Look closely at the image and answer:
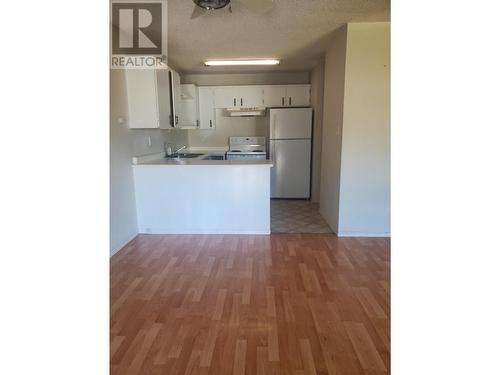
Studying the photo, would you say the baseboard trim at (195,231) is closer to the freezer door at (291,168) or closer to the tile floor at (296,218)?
the tile floor at (296,218)

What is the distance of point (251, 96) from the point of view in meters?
5.63

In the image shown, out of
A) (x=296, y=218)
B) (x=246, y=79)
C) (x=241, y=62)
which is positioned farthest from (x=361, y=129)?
(x=246, y=79)

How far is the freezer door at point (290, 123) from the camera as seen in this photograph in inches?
208

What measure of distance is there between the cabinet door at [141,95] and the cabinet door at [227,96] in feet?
7.28

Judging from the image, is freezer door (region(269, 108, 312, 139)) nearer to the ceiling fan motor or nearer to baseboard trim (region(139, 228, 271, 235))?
baseboard trim (region(139, 228, 271, 235))

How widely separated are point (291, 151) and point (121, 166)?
119 inches

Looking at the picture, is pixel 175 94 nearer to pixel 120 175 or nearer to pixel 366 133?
pixel 120 175

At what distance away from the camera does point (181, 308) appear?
85.0 inches

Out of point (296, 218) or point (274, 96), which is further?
point (274, 96)

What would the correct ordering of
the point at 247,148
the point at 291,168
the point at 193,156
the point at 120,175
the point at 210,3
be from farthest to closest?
the point at 247,148, the point at 291,168, the point at 193,156, the point at 120,175, the point at 210,3
